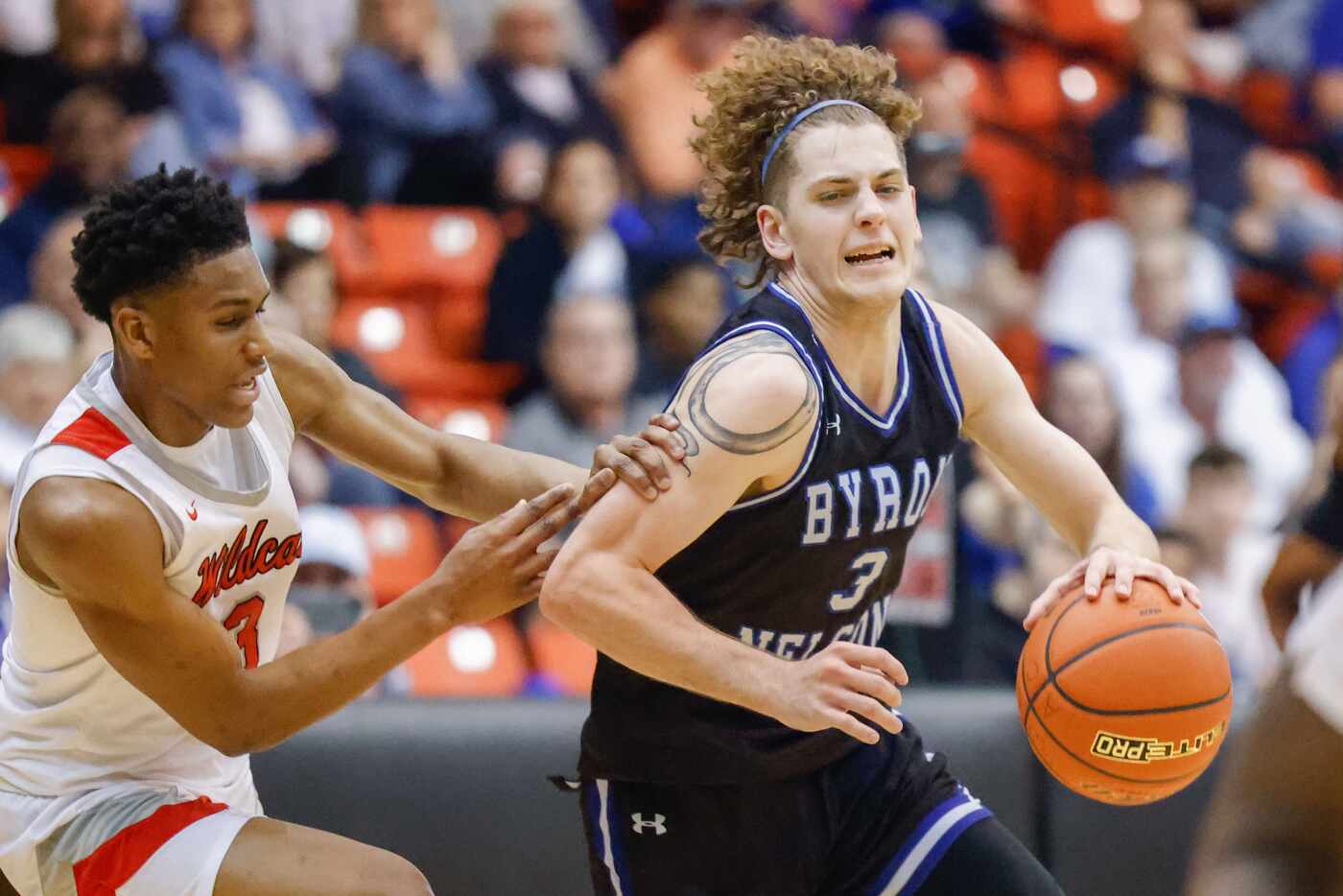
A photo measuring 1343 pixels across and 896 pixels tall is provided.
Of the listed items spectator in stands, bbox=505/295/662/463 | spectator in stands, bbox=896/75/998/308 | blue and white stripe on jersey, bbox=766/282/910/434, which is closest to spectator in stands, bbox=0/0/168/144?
spectator in stands, bbox=505/295/662/463

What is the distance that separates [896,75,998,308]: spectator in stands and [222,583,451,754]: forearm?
4168mm

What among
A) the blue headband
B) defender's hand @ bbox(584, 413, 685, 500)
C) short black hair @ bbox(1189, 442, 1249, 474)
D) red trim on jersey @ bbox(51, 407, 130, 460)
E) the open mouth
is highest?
short black hair @ bbox(1189, 442, 1249, 474)

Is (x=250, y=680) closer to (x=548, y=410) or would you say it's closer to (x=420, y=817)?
(x=420, y=817)

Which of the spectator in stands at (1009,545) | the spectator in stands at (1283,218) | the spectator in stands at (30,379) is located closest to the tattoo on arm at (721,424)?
the spectator in stands at (1009,545)

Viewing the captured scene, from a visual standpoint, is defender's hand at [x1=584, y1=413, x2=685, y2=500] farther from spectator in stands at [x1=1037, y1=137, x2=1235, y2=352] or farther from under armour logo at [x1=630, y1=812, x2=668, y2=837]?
spectator in stands at [x1=1037, y1=137, x2=1235, y2=352]

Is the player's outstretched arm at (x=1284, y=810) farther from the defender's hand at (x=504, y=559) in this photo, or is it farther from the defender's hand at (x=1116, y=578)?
the defender's hand at (x=504, y=559)

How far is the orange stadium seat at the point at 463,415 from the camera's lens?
6562 millimetres

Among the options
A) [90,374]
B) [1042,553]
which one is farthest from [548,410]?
[90,374]

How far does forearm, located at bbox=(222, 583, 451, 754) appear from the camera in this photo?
3156mm

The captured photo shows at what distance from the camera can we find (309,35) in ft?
23.5

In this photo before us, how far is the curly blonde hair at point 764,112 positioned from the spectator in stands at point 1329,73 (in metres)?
5.75

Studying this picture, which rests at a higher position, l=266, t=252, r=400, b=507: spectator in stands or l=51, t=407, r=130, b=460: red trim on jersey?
l=266, t=252, r=400, b=507: spectator in stands

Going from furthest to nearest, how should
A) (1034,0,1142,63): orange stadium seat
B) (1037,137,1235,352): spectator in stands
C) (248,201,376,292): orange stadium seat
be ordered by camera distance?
(1034,0,1142,63): orange stadium seat, (1037,137,1235,352): spectator in stands, (248,201,376,292): orange stadium seat

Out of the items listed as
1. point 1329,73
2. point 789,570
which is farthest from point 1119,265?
point 789,570
